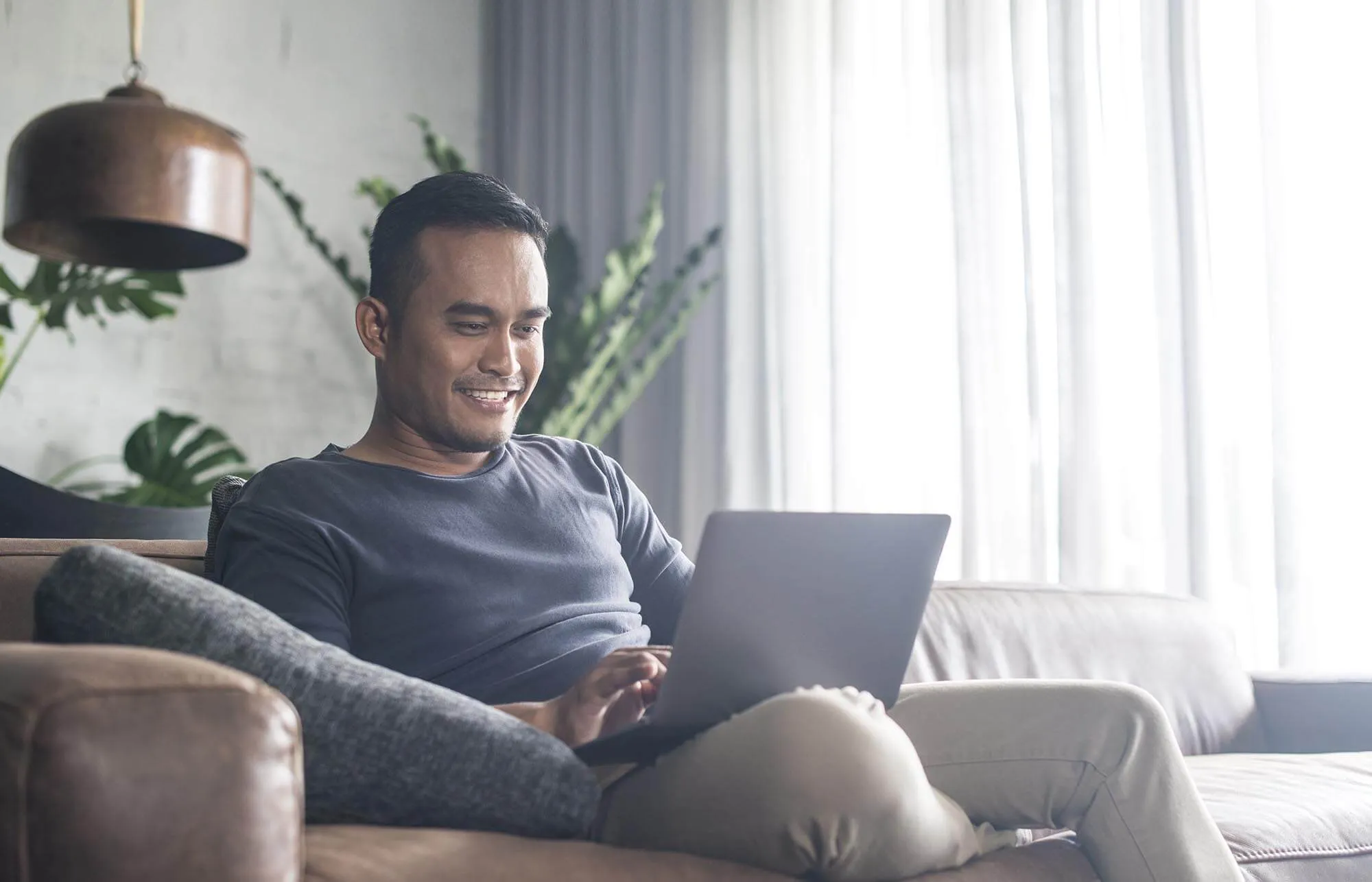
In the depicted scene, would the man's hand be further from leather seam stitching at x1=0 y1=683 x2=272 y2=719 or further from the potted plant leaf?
the potted plant leaf

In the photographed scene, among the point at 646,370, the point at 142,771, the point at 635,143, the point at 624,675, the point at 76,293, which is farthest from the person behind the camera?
the point at 635,143

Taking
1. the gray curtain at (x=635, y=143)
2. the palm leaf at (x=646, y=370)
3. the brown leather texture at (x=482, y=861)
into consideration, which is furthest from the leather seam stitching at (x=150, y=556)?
the gray curtain at (x=635, y=143)

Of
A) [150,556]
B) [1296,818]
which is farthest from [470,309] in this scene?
[1296,818]

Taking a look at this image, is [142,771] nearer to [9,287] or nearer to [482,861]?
[482,861]

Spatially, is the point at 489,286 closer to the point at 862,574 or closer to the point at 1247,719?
the point at 862,574

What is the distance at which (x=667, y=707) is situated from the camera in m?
1.04

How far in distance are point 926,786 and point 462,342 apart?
753mm

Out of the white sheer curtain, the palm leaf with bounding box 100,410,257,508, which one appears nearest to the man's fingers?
the white sheer curtain

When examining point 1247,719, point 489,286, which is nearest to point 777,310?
point 1247,719

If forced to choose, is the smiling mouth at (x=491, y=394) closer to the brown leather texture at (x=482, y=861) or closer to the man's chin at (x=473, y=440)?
the man's chin at (x=473, y=440)

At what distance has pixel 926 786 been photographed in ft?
3.41

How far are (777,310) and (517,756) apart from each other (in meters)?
2.49

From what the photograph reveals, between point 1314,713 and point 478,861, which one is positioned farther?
point 1314,713

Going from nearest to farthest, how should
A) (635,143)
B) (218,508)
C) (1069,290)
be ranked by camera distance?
(218,508), (1069,290), (635,143)
